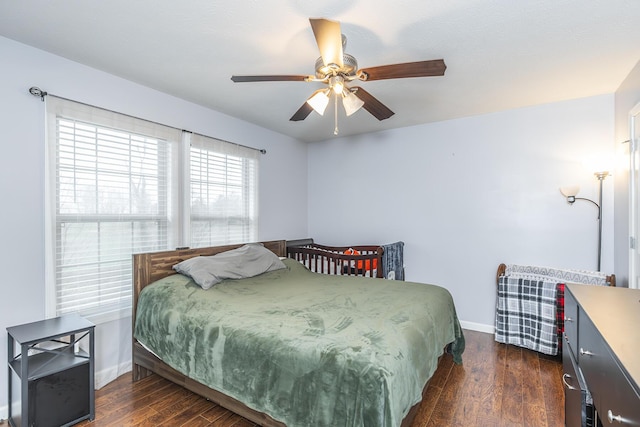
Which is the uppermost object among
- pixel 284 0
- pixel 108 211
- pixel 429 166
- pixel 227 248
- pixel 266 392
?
pixel 284 0

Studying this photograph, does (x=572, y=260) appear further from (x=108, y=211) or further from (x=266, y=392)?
(x=108, y=211)

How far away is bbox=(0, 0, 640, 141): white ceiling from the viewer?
176 cm

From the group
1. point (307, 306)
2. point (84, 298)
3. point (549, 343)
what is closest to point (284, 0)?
point (307, 306)

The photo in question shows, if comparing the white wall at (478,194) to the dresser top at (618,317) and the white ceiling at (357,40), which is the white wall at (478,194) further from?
the dresser top at (618,317)

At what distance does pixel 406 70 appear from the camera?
1820 mm

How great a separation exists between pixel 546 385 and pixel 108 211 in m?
3.79

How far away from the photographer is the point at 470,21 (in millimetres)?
1873

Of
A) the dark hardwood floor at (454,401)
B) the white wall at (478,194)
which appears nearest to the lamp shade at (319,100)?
the dark hardwood floor at (454,401)

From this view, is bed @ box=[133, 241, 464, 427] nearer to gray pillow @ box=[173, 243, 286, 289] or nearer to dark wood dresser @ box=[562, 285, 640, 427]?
gray pillow @ box=[173, 243, 286, 289]

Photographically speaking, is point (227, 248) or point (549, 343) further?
point (227, 248)

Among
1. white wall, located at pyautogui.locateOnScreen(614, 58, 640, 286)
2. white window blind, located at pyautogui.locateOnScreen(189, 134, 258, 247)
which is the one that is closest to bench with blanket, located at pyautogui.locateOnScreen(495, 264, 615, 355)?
white wall, located at pyautogui.locateOnScreen(614, 58, 640, 286)

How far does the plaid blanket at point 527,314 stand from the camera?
2902 mm

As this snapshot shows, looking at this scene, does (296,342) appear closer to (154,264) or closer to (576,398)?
(576,398)

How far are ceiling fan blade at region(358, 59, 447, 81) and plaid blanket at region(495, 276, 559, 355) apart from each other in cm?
236
